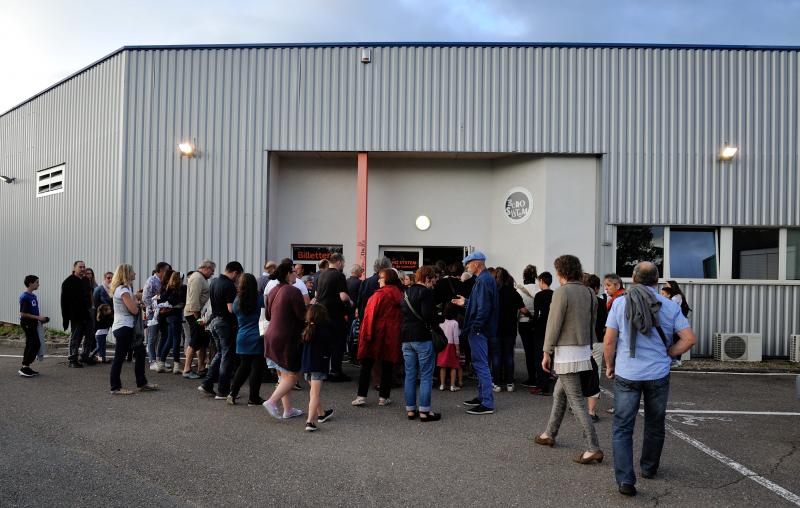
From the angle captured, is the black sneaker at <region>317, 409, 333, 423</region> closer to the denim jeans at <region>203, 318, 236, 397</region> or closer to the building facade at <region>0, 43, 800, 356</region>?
the denim jeans at <region>203, 318, 236, 397</region>

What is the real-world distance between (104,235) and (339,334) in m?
7.97

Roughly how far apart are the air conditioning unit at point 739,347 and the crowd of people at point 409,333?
1973 millimetres

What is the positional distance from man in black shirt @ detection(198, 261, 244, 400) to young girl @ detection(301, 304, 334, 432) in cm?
172

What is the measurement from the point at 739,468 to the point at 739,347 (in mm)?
7824

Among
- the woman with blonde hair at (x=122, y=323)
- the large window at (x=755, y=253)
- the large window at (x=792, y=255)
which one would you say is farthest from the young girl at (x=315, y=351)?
the large window at (x=792, y=255)

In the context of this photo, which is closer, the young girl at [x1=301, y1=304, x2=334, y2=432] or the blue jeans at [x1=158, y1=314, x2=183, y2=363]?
the young girl at [x1=301, y1=304, x2=334, y2=432]

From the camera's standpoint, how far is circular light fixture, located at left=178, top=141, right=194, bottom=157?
12.8 meters

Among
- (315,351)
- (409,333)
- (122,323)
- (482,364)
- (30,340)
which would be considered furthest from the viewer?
(30,340)

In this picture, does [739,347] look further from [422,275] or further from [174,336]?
[174,336]

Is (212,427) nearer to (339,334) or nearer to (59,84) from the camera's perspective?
(339,334)

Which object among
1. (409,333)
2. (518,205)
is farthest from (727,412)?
(518,205)

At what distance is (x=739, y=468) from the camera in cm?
507

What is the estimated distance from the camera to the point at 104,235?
1370 cm

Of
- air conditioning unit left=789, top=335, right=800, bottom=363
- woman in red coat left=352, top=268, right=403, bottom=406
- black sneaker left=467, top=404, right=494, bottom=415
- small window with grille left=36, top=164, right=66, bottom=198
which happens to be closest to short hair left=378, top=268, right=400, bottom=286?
woman in red coat left=352, top=268, right=403, bottom=406
